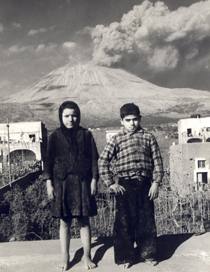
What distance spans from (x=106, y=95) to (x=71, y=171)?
2.33 meters

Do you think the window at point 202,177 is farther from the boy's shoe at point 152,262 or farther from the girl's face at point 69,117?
the girl's face at point 69,117

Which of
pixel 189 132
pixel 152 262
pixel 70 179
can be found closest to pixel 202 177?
pixel 189 132

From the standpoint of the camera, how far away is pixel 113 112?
4.38 meters

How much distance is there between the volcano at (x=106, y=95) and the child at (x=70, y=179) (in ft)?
5.88

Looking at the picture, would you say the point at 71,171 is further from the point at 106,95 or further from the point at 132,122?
the point at 106,95

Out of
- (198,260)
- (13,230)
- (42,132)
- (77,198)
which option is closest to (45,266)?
(77,198)

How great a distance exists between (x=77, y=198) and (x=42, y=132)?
2.37 m

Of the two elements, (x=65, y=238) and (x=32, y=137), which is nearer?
(x=65, y=238)

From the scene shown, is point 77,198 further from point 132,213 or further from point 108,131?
point 108,131

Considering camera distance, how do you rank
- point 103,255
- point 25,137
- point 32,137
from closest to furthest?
point 103,255 → point 32,137 → point 25,137

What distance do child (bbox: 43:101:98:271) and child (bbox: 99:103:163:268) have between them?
0.16 m

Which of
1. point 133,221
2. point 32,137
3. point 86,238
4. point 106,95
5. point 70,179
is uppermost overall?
point 106,95

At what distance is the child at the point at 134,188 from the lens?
209cm

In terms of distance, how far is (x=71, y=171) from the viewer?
6.86 ft
